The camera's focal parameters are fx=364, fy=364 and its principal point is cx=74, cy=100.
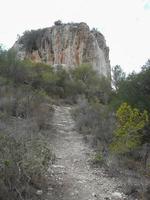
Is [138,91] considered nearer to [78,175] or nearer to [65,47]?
[78,175]

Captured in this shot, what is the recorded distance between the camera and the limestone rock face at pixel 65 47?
41.8 metres

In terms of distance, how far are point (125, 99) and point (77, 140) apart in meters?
2.39

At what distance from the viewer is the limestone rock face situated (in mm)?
41844

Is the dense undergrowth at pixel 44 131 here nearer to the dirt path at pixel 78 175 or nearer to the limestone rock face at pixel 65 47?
the dirt path at pixel 78 175

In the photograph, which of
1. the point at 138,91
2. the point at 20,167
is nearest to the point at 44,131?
the point at 138,91

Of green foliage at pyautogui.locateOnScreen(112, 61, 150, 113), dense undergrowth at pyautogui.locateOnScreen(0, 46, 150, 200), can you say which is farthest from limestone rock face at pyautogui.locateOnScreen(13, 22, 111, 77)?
green foliage at pyautogui.locateOnScreen(112, 61, 150, 113)

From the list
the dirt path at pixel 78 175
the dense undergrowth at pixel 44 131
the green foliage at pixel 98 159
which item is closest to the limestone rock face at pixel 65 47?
the dense undergrowth at pixel 44 131

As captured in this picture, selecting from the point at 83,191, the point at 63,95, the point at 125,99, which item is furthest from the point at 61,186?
the point at 63,95

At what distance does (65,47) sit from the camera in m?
42.1

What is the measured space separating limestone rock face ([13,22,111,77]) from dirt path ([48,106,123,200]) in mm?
30271

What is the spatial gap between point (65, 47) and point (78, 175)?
34846 millimetres

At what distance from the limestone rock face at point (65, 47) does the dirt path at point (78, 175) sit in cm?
3027

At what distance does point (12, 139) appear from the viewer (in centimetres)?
703

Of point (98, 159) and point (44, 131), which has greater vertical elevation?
point (44, 131)
